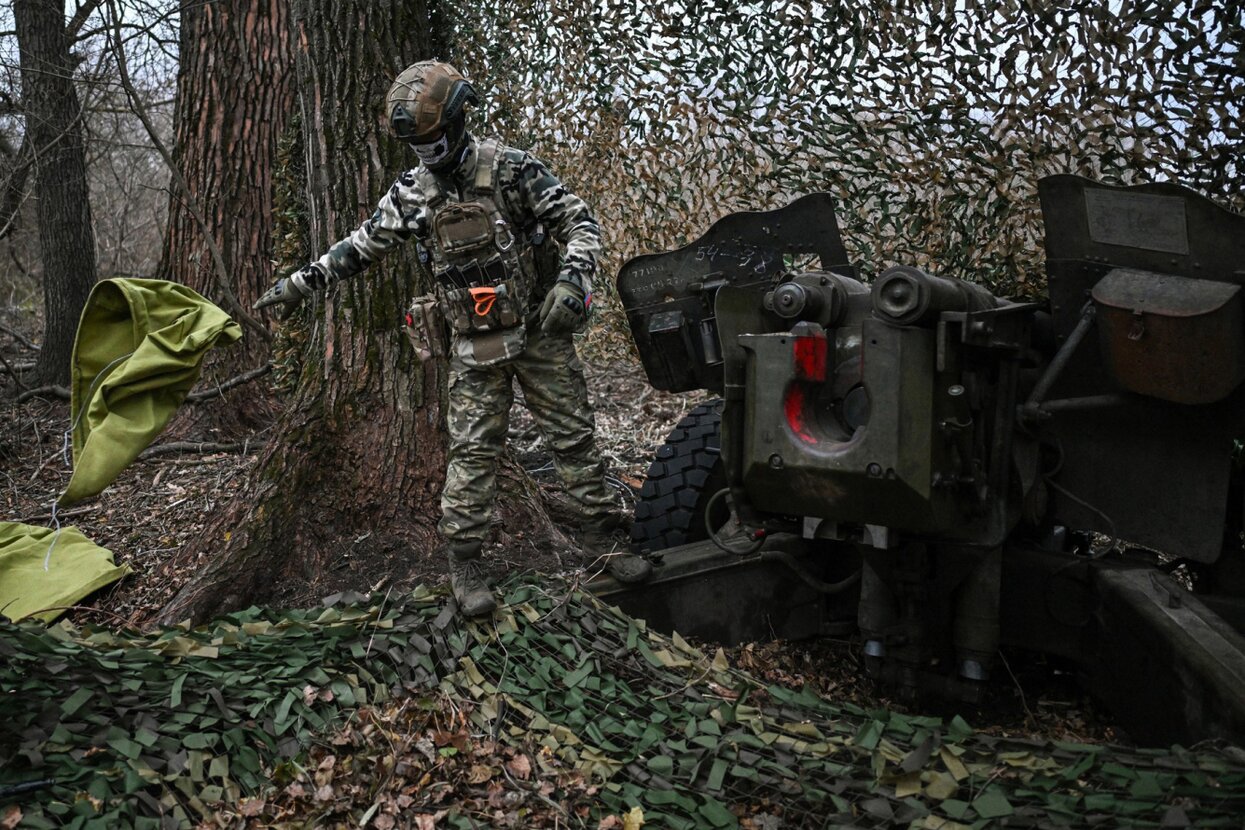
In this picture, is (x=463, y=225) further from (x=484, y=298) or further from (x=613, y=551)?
(x=613, y=551)

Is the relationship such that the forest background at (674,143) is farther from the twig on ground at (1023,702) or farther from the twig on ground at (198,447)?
the twig on ground at (1023,702)

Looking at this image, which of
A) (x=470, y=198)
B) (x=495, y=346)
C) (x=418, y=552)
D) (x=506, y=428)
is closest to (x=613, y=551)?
(x=506, y=428)

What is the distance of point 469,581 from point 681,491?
1.24 metres

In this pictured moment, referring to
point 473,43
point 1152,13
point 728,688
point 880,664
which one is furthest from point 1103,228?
point 473,43

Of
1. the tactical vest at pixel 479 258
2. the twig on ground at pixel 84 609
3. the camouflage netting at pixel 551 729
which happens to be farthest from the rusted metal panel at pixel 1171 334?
the twig on ground at pixel 84 609

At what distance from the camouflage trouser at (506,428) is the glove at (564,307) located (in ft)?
0.95

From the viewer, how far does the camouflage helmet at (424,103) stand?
3926 millimetres

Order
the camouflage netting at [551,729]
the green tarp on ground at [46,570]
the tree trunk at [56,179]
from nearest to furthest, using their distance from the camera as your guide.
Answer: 1. the camouflage netting at [551,729]
2. the green tarp on ground at [46,570]
3. the tree trunk at [56,179]

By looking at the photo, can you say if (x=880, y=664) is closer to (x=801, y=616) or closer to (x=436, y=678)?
(x=801, y=616)

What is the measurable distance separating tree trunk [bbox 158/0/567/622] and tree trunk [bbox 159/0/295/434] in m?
2.70

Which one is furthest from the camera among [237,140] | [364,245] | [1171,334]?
[237,140]

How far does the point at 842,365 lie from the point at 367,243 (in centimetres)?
196

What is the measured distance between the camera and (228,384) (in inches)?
275

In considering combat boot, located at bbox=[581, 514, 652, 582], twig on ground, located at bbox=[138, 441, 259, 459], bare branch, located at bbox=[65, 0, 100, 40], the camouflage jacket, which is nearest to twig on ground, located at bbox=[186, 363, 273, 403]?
twig on ground, located at bbox=[138, 441, 259, 459]
